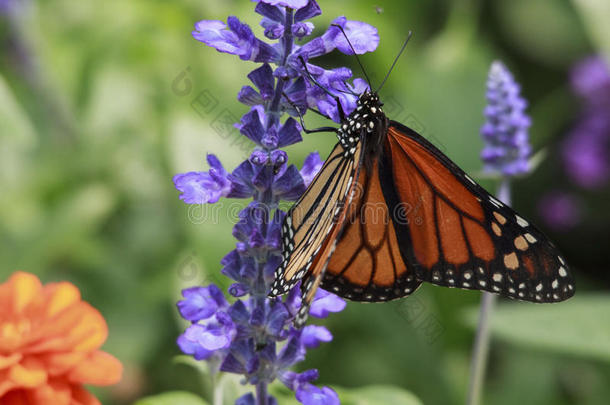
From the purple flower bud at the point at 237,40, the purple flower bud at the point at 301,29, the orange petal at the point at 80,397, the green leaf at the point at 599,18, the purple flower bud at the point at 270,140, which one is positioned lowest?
the orange petal at the point at 80,397

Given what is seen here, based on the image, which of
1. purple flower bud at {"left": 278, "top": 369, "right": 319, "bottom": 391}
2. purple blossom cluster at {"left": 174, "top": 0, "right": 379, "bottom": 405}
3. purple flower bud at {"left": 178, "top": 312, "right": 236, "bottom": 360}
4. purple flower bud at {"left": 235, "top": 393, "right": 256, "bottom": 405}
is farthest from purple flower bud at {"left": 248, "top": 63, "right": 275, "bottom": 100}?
purple flower bud at {"left": 235, "top": 393, "right": 256, "bottom": 405}

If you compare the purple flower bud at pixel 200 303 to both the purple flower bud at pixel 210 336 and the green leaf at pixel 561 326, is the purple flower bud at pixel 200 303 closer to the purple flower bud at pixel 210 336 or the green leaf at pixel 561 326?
the purple flower bud at pixel 210 336

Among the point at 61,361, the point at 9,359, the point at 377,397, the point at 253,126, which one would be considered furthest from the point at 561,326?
the point at 9,359

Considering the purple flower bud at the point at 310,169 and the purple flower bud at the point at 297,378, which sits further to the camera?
the purple flower bud at the point at 310,169

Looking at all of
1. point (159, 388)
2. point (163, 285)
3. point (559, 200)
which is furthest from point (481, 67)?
point (159, 388)

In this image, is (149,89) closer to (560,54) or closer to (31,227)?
(31,227)

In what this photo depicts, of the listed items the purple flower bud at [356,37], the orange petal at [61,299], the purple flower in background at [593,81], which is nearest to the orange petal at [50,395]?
the orange petal at [61,299]

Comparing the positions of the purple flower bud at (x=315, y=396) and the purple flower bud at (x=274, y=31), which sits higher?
the purple flower bud at (x=274, y=31)
